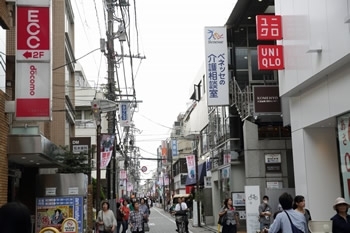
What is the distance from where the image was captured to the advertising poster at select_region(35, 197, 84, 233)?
602 inches

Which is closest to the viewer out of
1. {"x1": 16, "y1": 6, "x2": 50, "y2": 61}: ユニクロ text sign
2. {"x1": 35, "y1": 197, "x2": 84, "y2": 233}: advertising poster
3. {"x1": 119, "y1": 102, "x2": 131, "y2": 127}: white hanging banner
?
{"x1": 16, "y1": 6, "x2": 50, "y2": 61}: ユニクロ text sign

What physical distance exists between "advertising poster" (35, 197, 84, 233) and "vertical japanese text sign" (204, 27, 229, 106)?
984 cm

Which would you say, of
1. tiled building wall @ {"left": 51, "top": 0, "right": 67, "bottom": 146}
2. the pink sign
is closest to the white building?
the pink sign

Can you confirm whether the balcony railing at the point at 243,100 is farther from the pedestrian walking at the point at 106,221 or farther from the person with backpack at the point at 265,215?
the pedestrian walking at the point at 106,221

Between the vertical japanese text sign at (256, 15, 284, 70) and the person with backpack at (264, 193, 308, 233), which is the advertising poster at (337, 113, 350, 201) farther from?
the person with backpack at (264, 193, 308, 233)

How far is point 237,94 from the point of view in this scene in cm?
2453

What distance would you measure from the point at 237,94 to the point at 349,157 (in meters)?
12.1

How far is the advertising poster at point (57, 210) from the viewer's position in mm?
15289

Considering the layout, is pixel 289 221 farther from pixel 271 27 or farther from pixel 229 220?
pixel 271 27

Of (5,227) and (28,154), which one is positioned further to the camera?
(28,154)

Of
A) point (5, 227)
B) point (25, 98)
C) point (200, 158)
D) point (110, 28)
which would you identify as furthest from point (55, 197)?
point (200, 158)

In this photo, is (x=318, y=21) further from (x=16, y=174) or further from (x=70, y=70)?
(x=70, y=70)

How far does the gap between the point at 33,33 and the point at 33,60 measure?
0.62 metres

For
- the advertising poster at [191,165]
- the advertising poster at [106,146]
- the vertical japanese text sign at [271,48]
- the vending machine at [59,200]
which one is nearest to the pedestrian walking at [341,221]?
the vertical japanese text sign at [271,48]
